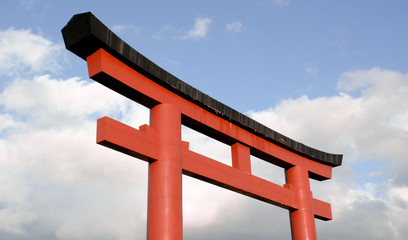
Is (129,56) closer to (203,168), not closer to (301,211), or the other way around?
(203,168)

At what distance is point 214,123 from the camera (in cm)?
991

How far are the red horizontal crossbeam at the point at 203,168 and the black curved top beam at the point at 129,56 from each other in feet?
3.02

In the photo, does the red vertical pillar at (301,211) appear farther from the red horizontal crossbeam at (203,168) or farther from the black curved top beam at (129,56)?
the black curved top beam at (129,56)

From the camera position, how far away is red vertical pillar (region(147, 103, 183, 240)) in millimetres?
7633

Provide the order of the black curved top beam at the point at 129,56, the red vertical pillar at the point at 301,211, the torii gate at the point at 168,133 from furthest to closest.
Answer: the red vertical pillar at the point at 301,211 < the torii gate at the point at 168,133 < the black curved top beam at the point at 129,56

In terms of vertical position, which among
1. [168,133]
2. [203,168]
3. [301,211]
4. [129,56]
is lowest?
[301,211]

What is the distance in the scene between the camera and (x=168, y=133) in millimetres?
8352

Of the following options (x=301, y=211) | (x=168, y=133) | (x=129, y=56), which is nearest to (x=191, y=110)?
(x=168, y=133)

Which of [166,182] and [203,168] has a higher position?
[203,168]

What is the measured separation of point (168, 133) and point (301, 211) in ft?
16.9

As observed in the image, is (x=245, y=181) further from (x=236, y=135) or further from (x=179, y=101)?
(x=179, y=101)

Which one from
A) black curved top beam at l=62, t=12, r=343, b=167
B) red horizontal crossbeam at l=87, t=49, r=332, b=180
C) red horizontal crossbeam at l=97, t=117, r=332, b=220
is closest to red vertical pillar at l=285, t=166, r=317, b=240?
red horizontal crossbeam at l=97, t=117, r=332, b=220

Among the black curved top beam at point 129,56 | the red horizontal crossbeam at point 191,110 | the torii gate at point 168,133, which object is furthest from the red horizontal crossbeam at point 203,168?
the black curved top beam at point 129,56

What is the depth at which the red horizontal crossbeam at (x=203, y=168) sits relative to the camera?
7.48 meters
